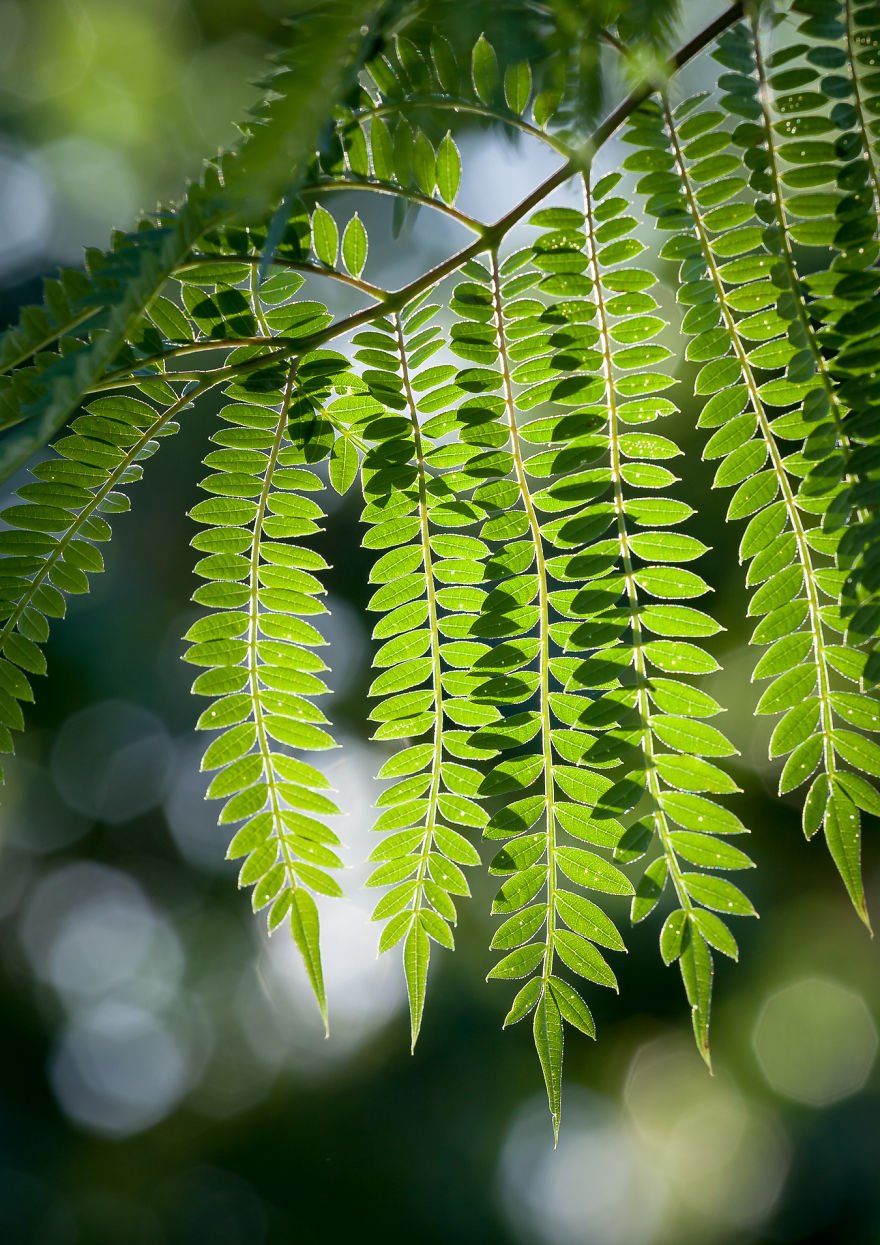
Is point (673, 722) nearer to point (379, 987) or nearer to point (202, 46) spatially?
point (379, 987)

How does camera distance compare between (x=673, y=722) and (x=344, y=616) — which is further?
(x=344, y=616)

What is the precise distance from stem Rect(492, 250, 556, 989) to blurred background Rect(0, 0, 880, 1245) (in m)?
3.73

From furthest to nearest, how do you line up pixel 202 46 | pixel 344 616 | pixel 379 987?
pixel 202 46
pixel 379 987
pixel 344 616

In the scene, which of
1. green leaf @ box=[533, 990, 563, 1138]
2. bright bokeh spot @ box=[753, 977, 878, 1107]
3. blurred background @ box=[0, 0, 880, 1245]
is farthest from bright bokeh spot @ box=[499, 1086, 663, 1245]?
green leaf @ box=[533, 990, 563, 1138]

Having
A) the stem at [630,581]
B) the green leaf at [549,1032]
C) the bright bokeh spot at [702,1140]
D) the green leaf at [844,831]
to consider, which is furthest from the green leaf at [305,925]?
the bright bokeh spot at [702,1140]

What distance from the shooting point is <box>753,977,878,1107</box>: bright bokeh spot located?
18.0 feet

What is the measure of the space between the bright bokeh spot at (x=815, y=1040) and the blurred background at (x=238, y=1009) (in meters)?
0.02

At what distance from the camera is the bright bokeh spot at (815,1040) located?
216 inches

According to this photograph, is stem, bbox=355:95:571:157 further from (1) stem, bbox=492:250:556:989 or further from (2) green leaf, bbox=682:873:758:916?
(2) green leaf, bbox=682:873:758:916

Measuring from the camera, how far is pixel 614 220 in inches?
31.5

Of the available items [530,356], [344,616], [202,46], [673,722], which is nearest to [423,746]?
[673,722]

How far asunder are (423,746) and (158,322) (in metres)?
0.42

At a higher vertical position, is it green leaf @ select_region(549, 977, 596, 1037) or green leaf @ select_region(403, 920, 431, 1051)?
green leaf @ select_region(403, 920, 431, 1051)

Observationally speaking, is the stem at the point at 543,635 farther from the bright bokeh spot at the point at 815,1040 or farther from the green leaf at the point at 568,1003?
the bright bokeh spot at the point at 815,1040
